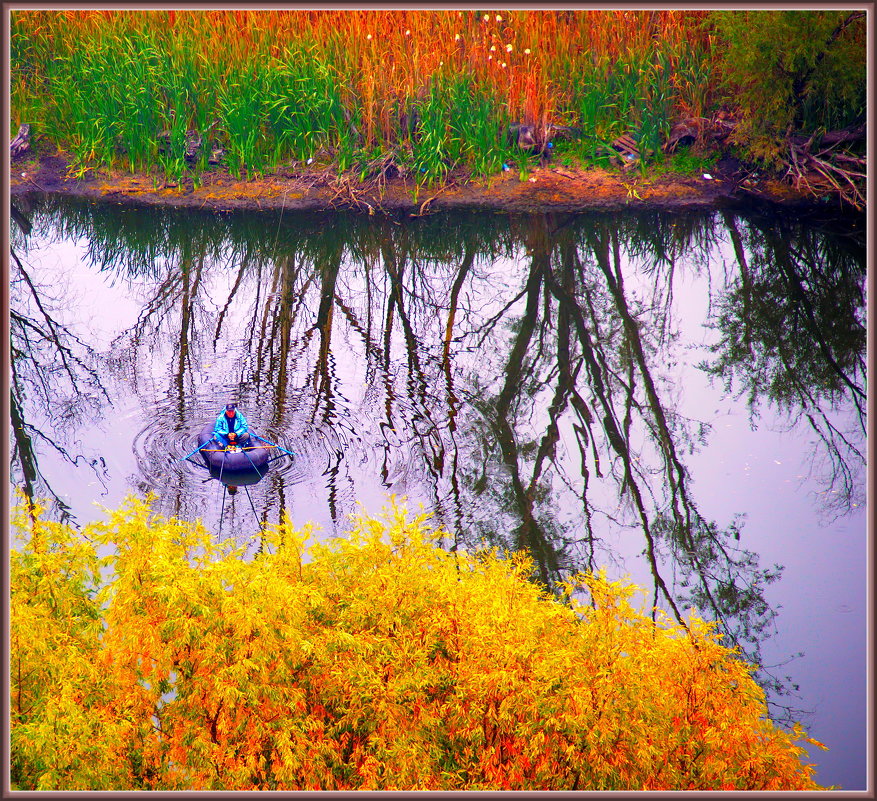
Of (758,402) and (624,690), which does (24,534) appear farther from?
(758,402)

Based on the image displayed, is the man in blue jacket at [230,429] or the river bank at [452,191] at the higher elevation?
the river bank at [452,191]

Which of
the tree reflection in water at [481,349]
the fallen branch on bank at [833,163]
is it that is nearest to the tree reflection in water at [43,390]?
the tree reflection in water at [481,349]

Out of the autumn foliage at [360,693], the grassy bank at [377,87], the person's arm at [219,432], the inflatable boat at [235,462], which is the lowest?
the autumn foliage at [360,693]

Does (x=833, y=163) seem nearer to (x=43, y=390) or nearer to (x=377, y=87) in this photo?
(x=377, y=87)

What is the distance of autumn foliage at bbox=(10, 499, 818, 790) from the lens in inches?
288

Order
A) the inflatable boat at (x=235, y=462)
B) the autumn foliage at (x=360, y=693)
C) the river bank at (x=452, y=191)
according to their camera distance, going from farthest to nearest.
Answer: the river bank at (x=452, y=191) < the inflatable boat at (x=235, y=462) < the autumn foliage at (x=360, y=693)

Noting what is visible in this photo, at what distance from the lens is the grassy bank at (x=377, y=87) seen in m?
22.7

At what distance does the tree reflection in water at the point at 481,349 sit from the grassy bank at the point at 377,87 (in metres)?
1.91

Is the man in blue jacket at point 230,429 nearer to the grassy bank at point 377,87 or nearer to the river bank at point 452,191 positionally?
the river bank at point 452,191

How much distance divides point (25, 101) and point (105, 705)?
67.2 feet

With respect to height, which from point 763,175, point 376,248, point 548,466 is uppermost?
point 763,175

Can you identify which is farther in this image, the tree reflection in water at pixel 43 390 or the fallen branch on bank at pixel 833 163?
the fallen branch on bank at pixel 833 163

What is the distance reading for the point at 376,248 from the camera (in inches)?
826

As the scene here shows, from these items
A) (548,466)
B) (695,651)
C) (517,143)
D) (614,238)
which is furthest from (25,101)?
(695,651)
